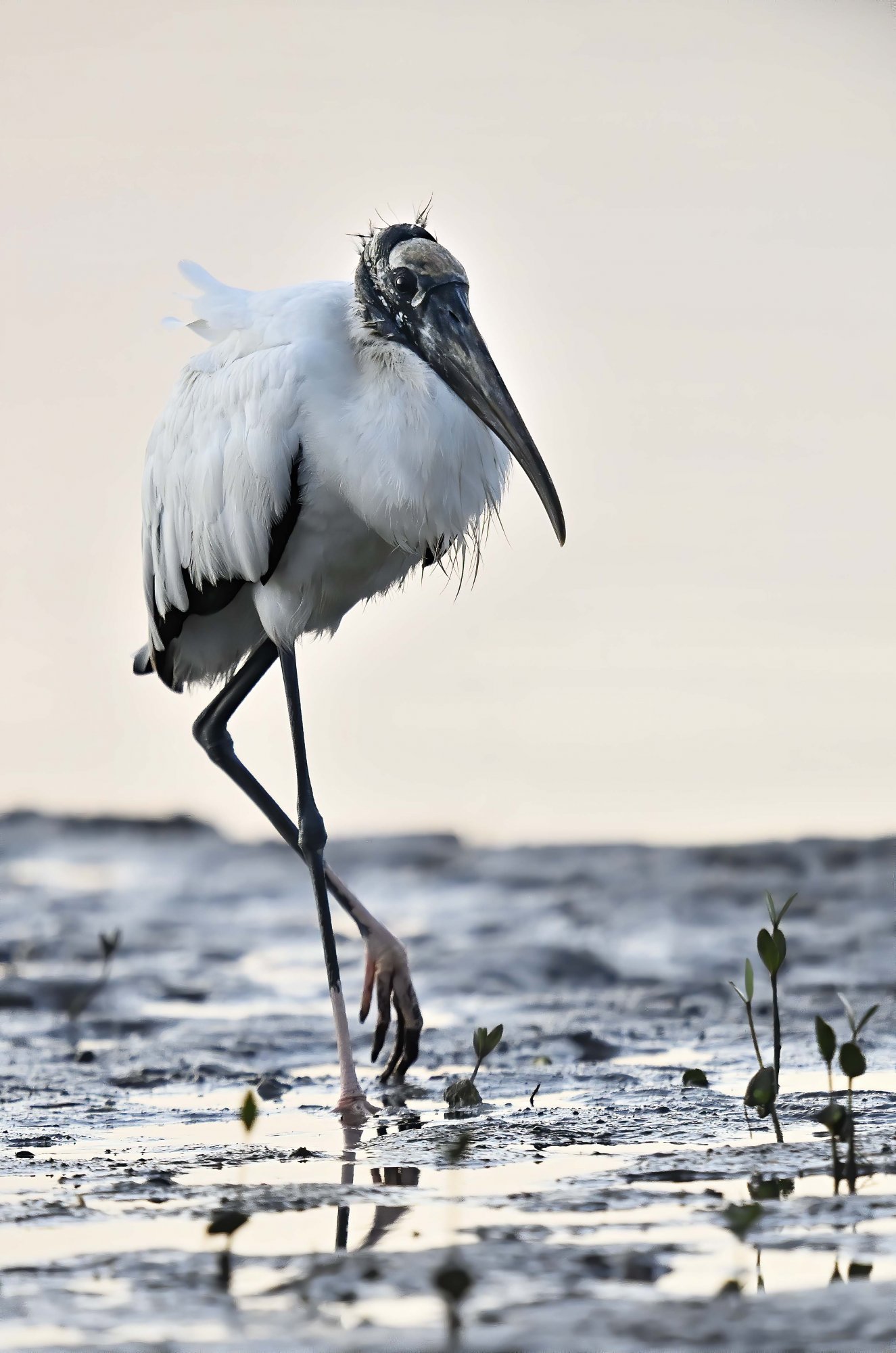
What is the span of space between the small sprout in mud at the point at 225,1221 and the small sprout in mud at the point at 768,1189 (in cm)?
90

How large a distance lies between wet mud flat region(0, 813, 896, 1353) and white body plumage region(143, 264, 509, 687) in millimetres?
1572

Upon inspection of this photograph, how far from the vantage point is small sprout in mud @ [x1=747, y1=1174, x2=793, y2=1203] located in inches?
113

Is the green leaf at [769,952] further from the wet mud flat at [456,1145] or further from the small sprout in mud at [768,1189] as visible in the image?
the small sprout in mud at [768,1189]

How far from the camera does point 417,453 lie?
4781 millimetres

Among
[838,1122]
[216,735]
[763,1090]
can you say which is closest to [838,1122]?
[838,1122]

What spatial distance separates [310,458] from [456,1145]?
232 cm

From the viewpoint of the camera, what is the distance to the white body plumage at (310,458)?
4.83 m

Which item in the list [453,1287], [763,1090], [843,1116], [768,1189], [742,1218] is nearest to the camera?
[453,1287]

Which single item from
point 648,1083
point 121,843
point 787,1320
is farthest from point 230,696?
point 121,843

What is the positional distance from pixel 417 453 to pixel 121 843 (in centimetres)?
942

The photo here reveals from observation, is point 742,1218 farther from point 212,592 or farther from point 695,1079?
point 212,592

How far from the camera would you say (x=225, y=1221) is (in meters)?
2.83

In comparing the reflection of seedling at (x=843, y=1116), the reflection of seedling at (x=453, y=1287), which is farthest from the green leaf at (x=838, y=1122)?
the reflection of seedling at (x=453, y=1287)

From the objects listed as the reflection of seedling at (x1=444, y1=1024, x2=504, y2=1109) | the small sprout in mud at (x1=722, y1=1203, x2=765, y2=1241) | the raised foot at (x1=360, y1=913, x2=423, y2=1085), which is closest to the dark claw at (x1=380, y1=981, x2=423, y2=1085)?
the raised foot at (x1=360, y1=913, x2=423, y2=1085)
